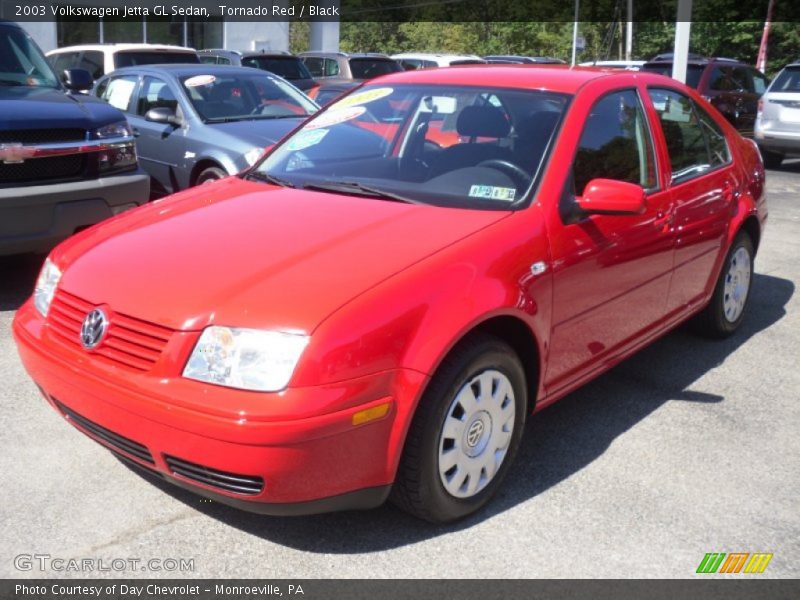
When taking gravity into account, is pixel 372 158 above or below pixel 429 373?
above

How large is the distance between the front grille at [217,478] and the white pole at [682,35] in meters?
11.5

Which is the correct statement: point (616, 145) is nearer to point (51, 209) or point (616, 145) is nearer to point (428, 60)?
point (51, 209)

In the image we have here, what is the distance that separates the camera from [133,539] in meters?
3.10

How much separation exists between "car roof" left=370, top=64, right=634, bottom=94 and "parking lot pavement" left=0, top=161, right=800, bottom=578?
5.02ft

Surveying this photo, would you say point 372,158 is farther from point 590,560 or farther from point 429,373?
point 590,560

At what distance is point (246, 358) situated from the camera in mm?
2754

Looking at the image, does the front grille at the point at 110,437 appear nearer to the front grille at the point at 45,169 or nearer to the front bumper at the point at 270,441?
the front bumper at the point at 270,441

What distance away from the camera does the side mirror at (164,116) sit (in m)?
8.08

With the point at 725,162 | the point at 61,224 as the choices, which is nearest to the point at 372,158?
the point at 725,162

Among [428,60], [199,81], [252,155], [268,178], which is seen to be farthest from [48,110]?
[428,60]

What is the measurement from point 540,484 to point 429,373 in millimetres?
977

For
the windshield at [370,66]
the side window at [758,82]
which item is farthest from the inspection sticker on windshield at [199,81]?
Result: the side window at [758,82]

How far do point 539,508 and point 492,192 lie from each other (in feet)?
4.06

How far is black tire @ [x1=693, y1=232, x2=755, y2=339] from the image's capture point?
5.18 metres
